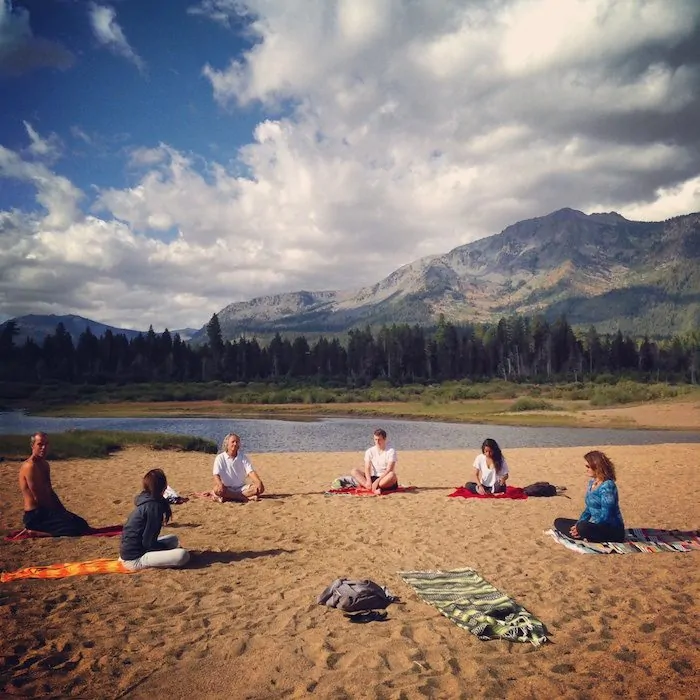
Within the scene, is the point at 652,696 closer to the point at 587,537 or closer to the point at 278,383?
the point at 587,537

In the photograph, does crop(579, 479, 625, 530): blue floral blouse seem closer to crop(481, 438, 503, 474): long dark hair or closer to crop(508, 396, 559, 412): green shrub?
crop(481, 438, 503, 474): long dark hair

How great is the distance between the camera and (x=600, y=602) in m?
7.12

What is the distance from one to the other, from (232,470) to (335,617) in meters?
8.18

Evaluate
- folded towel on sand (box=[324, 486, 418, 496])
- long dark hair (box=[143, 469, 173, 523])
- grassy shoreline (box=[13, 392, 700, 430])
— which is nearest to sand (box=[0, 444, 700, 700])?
long dark hair (box=[143, 469, 173, 523])

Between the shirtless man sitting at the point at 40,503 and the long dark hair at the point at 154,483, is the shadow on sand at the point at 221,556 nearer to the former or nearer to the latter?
the long dark hair at the point at 154,483

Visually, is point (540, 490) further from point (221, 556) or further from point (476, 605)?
point (221, 556)

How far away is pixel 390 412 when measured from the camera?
64.1m

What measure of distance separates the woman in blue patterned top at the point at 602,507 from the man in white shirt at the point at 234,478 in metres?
7.94

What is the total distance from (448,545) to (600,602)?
3232mm

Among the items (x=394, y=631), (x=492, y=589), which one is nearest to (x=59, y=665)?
(x=394, y=631)

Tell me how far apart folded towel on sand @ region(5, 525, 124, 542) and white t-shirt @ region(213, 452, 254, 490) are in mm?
3189

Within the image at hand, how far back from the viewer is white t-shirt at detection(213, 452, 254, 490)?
1409 centimetres

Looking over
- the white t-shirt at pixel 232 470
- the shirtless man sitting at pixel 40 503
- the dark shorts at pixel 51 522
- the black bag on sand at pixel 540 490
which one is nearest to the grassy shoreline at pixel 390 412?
the black bag on sand at pixel 540 490

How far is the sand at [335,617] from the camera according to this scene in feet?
16.9
